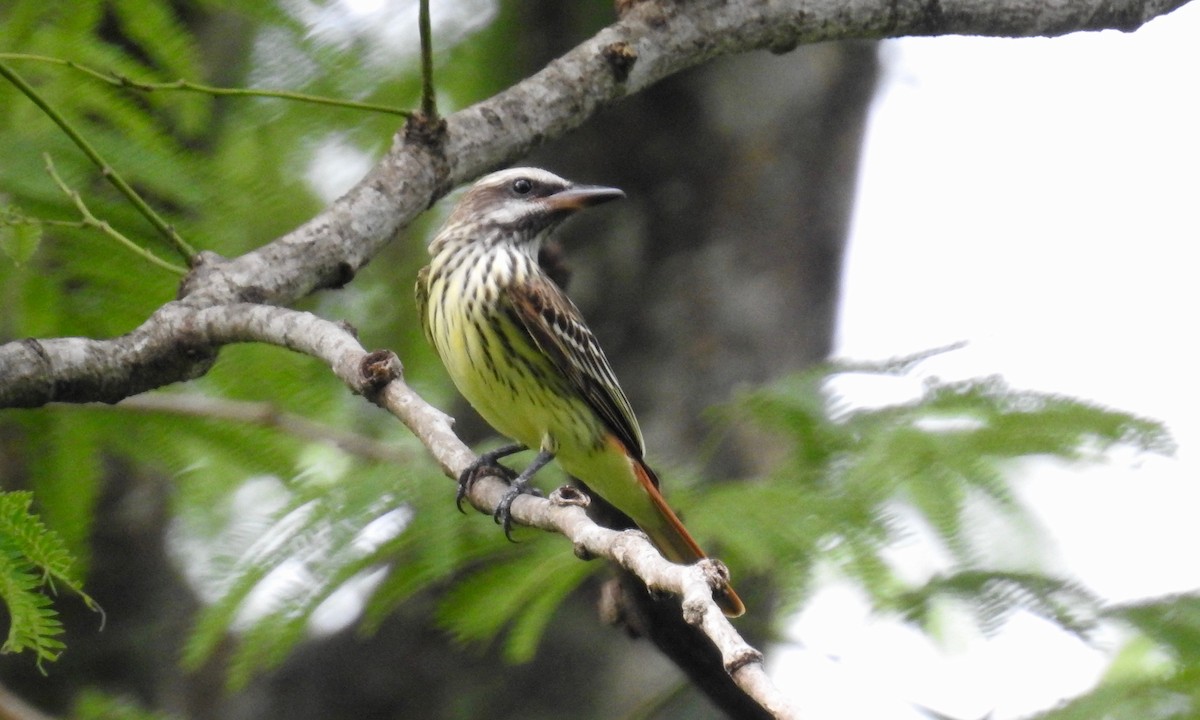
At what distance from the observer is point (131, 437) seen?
3828 mm

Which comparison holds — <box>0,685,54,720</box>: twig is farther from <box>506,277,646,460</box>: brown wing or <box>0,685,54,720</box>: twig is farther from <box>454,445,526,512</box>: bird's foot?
<box>506,277,646,460</box>: brown wing

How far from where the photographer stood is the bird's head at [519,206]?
14.7 ft

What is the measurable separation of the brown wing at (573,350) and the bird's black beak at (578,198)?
Result: 0.37m

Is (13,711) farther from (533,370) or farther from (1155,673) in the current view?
(1155,673)

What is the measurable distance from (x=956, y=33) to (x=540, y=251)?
61.6 inches

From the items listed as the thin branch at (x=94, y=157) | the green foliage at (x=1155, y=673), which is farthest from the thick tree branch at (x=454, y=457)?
the green foliage at (x=1155, y=673)

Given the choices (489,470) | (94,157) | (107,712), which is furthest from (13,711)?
(94,157)

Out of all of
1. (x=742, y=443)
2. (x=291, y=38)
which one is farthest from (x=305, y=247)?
(x=742, y=443)

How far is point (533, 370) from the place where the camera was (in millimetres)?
4051

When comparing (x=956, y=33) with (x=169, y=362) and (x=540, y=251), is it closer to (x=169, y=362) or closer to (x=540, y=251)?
(x=540, y=251)

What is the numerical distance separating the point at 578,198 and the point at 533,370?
0.74 metres

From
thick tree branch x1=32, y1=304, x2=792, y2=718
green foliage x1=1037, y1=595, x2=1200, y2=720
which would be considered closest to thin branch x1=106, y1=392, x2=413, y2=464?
thick tree branch x1=32, y1=304, x2=792, y2=718

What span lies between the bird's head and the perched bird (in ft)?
0.56

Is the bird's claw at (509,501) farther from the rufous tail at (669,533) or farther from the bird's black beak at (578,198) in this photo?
the bird's black beak at (578,198)
